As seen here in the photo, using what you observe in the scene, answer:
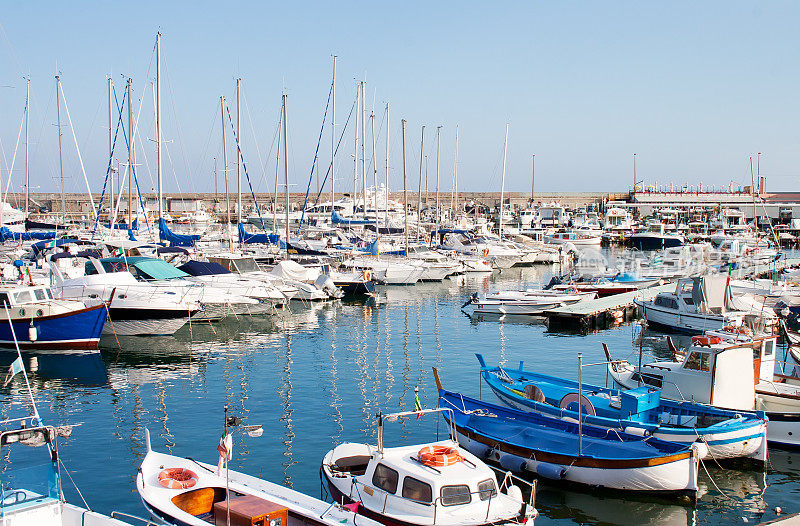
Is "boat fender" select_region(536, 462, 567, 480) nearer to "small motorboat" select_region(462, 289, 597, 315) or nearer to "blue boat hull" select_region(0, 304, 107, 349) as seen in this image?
"blue boat hull" select_region(0, 304, 107, 349)

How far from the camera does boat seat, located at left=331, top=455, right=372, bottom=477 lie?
606 inches

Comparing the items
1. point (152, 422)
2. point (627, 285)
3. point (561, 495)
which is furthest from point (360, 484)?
point (627, 285)

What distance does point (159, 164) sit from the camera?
4891 cm

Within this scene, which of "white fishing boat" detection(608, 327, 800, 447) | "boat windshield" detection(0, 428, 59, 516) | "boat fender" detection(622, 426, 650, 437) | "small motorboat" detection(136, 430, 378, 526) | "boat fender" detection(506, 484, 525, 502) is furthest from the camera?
"white fishing boat" detection(608, 327, 800, 447)

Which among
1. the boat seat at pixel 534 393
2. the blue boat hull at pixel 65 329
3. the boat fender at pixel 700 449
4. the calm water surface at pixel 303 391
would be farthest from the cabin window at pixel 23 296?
the boat fender at pixel 700 449

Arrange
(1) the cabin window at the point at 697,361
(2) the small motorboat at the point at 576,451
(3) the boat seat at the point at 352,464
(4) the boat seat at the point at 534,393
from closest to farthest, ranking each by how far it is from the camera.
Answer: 1. (3) the boat seat at the point at 352,464
2. (2) the small motorboat at the point at 576,451
3. (1) the cabin window at the point at 697,361
4. (4) the boat seat at the point at 534,393

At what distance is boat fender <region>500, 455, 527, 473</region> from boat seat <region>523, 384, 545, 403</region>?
349 centimetres

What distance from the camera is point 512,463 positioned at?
701 inches

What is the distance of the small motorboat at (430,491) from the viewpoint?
515 inches

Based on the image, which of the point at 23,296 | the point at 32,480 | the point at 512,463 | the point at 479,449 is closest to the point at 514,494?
the point at 512,463

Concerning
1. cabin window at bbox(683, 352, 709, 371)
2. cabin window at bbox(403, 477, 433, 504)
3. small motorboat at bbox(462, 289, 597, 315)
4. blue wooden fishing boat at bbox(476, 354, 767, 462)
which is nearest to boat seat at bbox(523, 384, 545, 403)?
blue wooden fishing boat at bbox(476, 354, 767, 462)

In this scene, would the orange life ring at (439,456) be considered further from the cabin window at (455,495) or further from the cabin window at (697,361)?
the cabin window at (697,361)

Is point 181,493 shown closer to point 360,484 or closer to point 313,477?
point 360,484

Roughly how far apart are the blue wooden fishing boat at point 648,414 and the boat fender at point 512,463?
2.27 m
